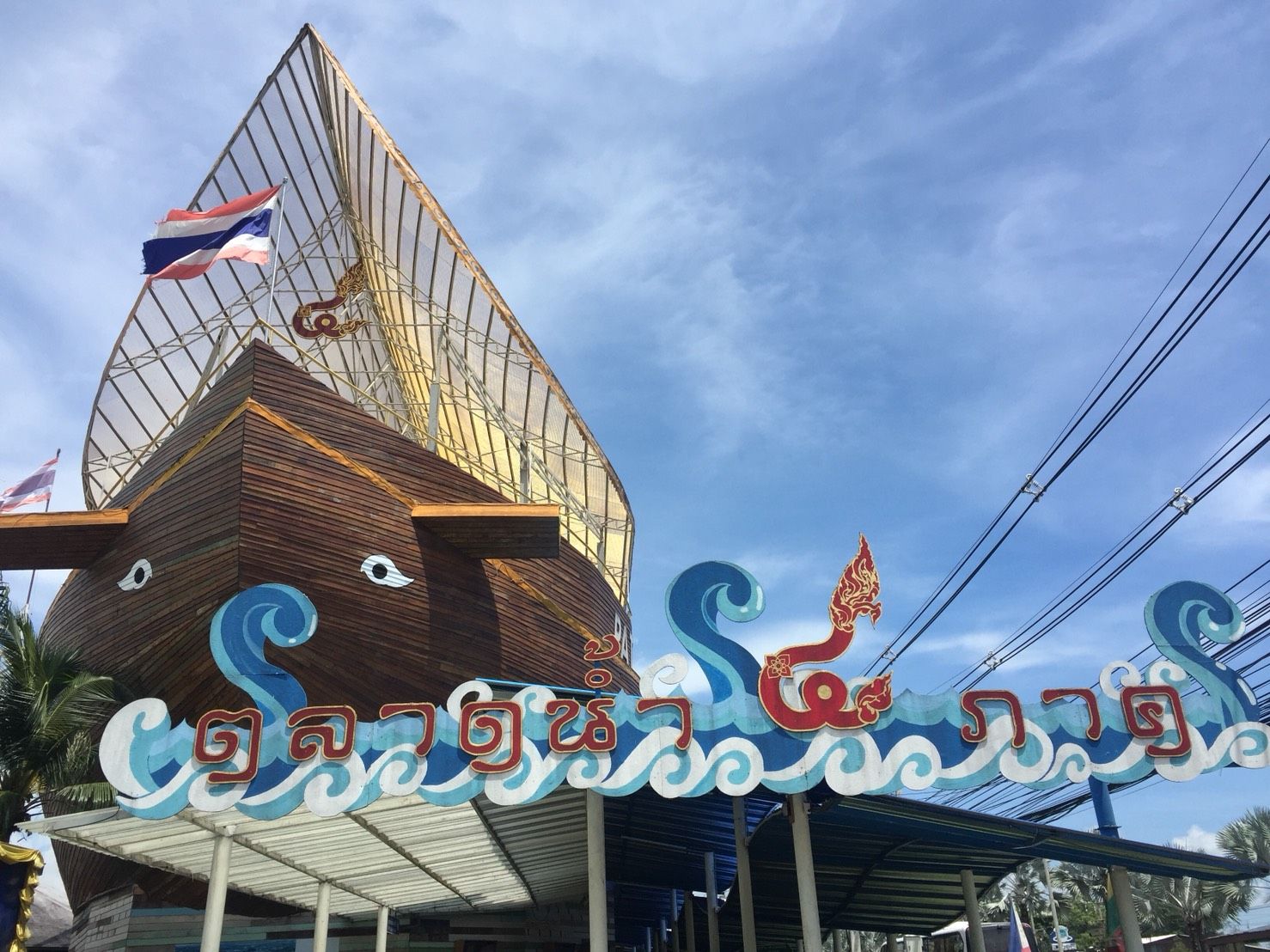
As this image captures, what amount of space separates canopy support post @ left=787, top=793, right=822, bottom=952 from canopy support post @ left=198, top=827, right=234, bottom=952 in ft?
15.9

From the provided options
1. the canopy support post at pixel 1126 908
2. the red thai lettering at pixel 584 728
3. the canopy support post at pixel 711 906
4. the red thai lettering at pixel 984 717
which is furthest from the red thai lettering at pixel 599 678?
the canopy support post at pixel 711 906

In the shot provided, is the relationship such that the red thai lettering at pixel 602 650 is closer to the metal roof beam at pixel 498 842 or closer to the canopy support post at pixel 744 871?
the metal roof beam at pixel 498 842

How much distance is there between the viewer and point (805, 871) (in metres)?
9.33

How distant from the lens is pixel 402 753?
28.3 feet

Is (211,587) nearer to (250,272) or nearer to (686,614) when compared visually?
(686,614)

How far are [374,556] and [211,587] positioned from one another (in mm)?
2137

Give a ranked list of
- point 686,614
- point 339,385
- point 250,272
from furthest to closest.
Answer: point 339,385 < point 250,272 < point 686,614

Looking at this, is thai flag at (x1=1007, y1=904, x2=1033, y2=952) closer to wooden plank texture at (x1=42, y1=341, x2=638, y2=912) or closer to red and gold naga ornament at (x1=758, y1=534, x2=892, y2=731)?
red and gold naga ornament at (x1=758, y1=534, x2=892, y2=731)

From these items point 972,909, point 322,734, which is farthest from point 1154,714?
point 322,734

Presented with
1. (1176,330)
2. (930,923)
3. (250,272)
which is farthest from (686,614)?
(250,272)

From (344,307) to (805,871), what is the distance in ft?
72.5

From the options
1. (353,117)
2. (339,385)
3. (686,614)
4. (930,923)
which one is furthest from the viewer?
(339,385)

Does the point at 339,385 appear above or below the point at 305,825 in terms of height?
above

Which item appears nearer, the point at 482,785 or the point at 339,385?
the point at 482,785
